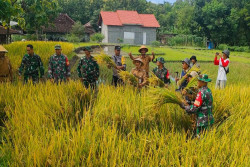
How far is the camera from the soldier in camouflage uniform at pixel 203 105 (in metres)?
3.05

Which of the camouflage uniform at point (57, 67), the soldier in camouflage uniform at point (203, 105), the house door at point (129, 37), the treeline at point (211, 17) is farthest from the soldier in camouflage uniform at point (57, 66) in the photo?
the house door at point (129, 37)

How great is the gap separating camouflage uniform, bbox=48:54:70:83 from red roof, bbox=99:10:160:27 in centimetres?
2830

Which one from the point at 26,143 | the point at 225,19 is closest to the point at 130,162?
the point at 26,143

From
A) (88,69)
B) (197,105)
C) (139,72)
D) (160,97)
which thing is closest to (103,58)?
(88,69)

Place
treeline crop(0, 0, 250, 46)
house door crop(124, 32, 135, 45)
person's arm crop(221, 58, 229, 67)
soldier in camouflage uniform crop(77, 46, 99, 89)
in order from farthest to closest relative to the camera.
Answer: treeline crop(0, 0, 250, 46) → house door crop(124, 32, 135, 45) → person's arm crop(221, 58, 229, 67) → soldier in camouflage uniform crop(77, 46, 99, 89)

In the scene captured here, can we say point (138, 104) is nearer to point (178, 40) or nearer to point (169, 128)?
point (169, 128)

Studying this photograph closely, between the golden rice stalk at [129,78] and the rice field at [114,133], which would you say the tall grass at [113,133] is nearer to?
the rice field at [114,133]

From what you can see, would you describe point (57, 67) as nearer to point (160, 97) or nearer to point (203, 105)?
point (160, 97)

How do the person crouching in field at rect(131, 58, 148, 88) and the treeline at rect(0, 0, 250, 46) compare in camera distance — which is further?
the treeline at rect(0, 0, 250, 46)

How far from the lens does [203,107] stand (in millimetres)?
3107

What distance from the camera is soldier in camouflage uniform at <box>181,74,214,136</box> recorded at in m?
3.05

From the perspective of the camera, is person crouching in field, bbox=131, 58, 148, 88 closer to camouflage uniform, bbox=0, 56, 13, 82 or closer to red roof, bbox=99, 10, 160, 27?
camouflage uniform, bbox=0, 56, 13, 82

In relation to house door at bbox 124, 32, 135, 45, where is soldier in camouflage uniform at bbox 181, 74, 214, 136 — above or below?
below

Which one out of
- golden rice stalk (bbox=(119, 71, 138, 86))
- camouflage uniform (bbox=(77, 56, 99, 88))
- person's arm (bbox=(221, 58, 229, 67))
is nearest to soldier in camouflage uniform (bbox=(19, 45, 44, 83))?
camouflage uniform (bbox=(77, 56, 99, 88))
